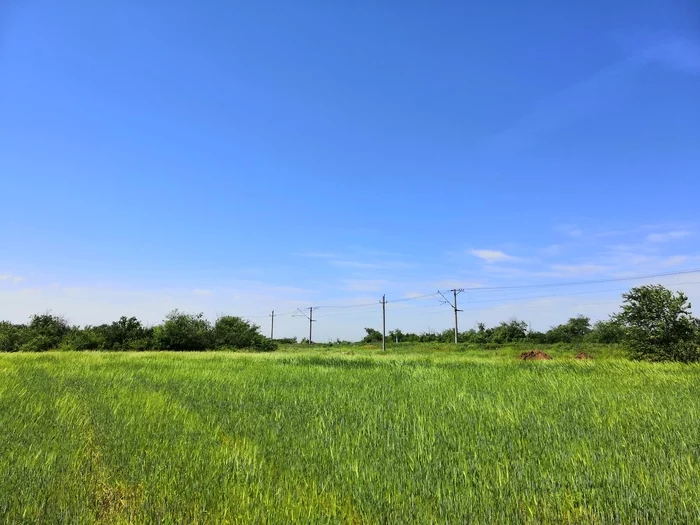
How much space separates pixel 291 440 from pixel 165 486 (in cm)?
179

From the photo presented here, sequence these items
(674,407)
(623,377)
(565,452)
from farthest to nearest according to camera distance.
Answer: (623,377) < (674,407) < (565,452)

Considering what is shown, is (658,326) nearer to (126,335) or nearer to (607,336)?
(607,336)

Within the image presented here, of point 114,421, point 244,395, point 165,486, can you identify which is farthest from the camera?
point 244,395

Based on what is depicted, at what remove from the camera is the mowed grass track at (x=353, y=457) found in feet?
9.58

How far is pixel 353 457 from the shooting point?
4176 mm

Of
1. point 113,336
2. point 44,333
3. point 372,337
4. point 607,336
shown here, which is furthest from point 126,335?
point 607,336

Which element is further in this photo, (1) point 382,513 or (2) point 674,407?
(2) point 674,407

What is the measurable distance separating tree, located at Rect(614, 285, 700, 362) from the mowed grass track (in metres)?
11.4

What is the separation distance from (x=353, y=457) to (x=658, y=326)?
1942 cm

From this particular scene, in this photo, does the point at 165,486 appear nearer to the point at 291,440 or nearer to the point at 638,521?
the point at 291,440

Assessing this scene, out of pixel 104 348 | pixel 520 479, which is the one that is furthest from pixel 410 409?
pixel 104 348

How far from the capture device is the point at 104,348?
40.8m

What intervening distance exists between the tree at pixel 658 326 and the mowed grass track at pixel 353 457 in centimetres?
1143

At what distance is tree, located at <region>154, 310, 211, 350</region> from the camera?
136ft
